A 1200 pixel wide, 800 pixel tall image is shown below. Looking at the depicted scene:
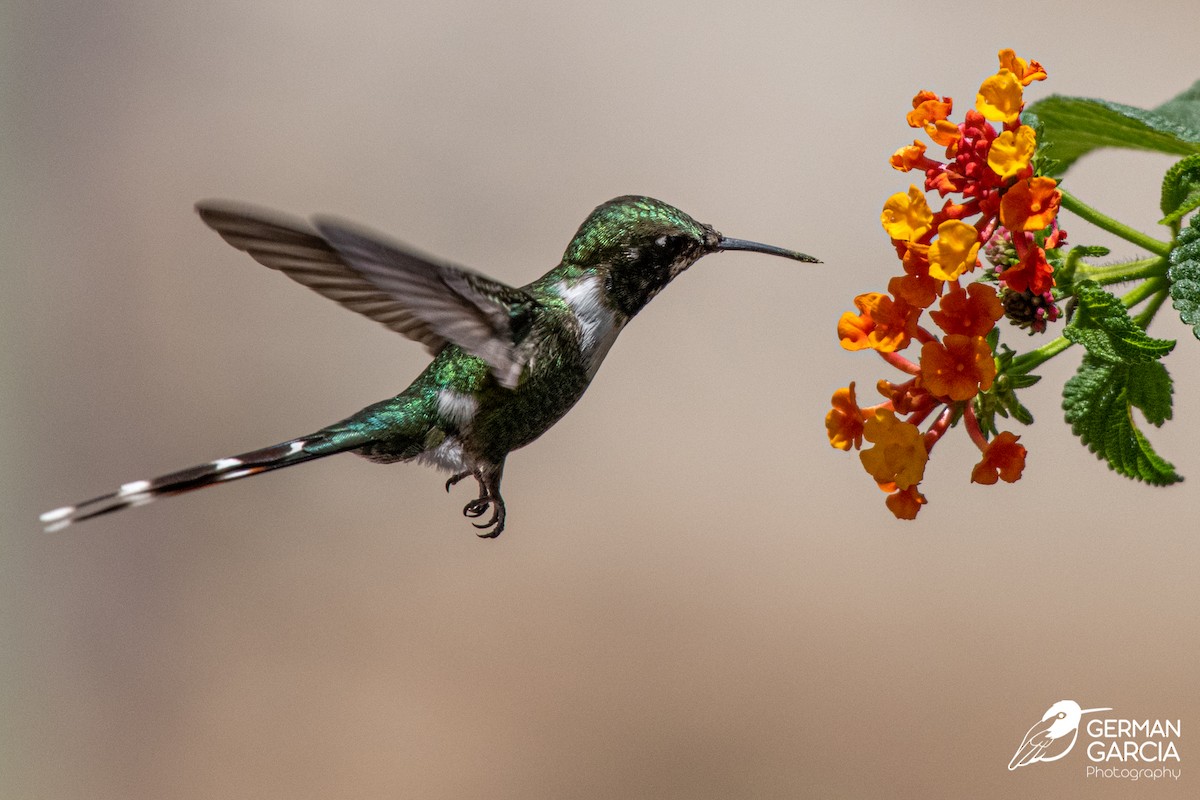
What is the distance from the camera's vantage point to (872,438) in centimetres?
118

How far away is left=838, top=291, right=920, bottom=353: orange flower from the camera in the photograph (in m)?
1.16

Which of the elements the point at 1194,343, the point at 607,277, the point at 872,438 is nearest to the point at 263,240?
the point at 607,277

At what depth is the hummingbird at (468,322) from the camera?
3.88 feet

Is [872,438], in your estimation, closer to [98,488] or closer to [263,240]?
[263,240]

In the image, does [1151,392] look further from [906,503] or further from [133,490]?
[133,490]

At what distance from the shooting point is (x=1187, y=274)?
1.09 metres

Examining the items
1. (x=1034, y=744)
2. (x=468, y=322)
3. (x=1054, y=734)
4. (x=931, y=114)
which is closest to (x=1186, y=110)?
(x=931, y=114)

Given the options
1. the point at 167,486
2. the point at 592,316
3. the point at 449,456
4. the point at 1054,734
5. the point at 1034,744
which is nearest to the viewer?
the point at 167,486

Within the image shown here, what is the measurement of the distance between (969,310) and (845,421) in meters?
0.21

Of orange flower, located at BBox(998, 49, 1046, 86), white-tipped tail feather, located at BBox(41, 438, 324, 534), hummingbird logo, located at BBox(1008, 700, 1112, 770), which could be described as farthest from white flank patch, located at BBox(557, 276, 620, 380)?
hummingbird logo, located at BBox(1008, 700, 1112, 770)

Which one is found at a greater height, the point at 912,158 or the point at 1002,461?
the point at 912,158

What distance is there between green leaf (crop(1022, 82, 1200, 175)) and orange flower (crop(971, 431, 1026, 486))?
0.32m

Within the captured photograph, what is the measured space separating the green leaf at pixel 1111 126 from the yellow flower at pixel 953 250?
0.80ft

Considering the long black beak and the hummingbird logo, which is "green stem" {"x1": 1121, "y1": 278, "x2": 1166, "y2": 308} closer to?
the long black beak
